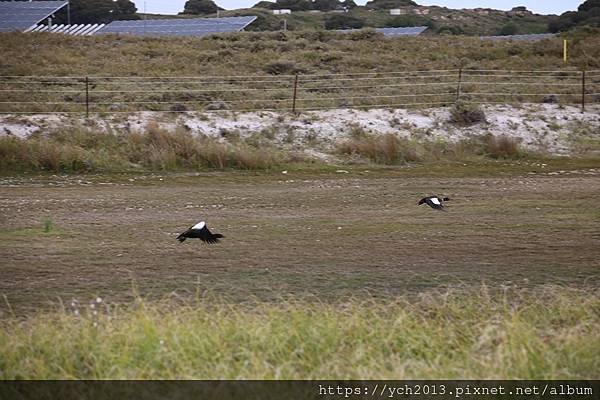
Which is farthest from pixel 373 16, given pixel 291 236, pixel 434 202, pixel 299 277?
pixel 299 277

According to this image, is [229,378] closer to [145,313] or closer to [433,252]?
[145,313]

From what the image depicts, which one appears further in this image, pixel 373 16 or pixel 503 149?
pixel 373 16

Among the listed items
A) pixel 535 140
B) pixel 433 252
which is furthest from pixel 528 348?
pixel 535 140

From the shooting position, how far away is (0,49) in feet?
122

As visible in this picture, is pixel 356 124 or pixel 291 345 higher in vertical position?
pixel 356 124

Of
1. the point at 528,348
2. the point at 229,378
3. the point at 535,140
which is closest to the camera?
the point at 229,378

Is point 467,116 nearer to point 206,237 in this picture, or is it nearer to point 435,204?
point 435,204

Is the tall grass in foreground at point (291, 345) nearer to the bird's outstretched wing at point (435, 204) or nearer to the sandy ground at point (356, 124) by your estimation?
the bird's outstretched wing at point (435, 204)

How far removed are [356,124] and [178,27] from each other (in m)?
28.5

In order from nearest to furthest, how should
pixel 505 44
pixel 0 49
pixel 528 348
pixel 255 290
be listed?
pixel 528 348
pixel 255 290
pixel 0 49
pixel 505 44

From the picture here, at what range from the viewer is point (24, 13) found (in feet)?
165

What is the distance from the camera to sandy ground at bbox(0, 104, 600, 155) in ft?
82.9

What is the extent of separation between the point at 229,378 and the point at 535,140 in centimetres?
2149

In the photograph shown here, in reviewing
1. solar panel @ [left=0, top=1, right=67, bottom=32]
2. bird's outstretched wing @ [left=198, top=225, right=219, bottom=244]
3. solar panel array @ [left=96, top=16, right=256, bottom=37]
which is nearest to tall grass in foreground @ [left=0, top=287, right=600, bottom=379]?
bird's outstretched wing @ [left=198, top=225, right=219, bottom=244]
